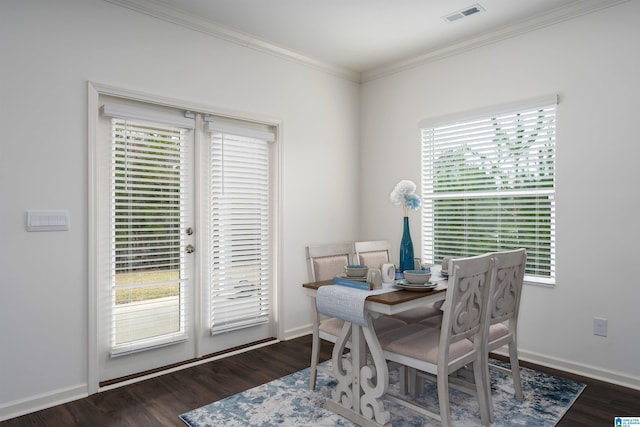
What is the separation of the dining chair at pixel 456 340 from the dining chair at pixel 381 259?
0.39 meters

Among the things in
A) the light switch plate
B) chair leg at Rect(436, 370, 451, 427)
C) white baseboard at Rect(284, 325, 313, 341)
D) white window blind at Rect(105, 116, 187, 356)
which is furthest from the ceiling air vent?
the light switch plate

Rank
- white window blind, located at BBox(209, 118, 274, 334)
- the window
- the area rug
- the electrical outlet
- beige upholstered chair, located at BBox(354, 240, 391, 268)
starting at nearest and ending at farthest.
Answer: the area rug < the electrical outlet < beige upholstered chair, located at BBox(354, 240, 391, 268) < the window < white window blind, located at BBox(209, 118, 274, 334)

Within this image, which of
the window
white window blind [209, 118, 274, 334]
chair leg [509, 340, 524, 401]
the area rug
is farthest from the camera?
white window blind [209, 118, 274, 334]

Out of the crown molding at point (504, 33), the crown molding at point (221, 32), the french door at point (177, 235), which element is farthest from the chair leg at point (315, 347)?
the crown molding at point (504, 33)

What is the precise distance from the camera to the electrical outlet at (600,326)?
9.73ft

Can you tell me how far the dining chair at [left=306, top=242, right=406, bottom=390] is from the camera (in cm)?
271

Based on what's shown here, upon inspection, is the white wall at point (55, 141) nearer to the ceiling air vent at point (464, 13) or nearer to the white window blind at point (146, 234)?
the white window blind at point (146, 234)

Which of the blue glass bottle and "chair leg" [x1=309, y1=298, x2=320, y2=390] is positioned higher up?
the blue glass bottle

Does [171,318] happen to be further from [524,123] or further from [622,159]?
[622,159]

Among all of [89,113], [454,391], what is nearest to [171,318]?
[89,113]

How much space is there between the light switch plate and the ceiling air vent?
3198 mm

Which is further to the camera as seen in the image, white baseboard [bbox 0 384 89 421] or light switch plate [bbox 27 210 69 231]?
light switch plate [bbox 27 210 69 231]

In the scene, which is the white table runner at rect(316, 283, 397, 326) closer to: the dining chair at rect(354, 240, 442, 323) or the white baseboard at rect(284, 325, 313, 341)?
the dining chair at rect(354, 240, 442, 323)

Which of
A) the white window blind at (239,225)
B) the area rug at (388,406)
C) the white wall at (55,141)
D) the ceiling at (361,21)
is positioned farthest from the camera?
the white window blind at (239,225)
